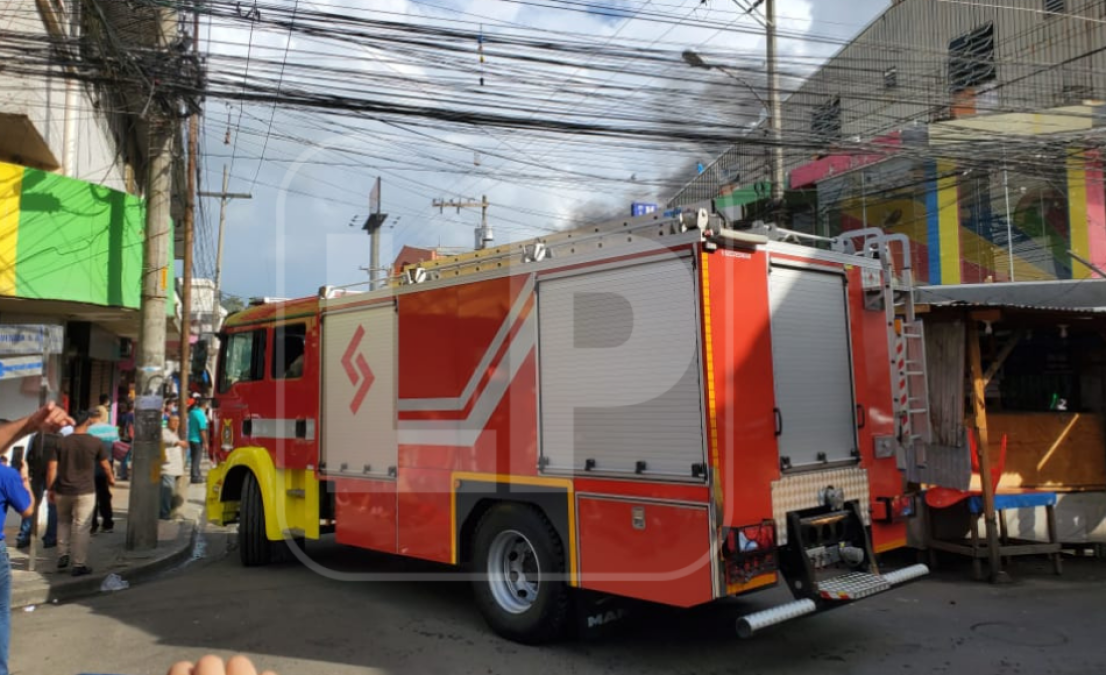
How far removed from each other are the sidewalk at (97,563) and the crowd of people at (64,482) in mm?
221

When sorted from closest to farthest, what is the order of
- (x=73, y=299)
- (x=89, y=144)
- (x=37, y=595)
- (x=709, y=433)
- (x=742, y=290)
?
(x=709, y=433) < (x=742, y=290) < (x=37, y=595) < (x=73, y=299) < (x=89, y=144)

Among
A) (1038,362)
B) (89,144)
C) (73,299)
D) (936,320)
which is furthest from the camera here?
(89,144)

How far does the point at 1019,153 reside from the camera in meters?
14.4

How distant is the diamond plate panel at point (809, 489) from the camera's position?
16.6 ft

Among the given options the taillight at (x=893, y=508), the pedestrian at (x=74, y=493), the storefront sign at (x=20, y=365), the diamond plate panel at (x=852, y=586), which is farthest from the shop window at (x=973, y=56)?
the storefront sign at (x=20, y=365)

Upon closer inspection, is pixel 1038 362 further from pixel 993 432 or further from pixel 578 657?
pixel 578 657

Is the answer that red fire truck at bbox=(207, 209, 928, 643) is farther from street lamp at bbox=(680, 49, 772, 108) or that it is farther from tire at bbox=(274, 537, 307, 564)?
street lamp at bbox=(680, 49, 772, 108)

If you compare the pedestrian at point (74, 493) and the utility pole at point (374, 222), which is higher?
the utility pole at point (374, 222)

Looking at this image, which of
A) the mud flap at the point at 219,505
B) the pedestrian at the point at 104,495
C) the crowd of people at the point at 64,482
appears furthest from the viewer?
Result: the pedestrian at the point at 104,495

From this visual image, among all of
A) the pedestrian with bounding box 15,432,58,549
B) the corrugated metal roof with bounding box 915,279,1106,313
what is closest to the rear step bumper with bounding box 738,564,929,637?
the corrugated metal roof with bounding box 915,279,1106,313

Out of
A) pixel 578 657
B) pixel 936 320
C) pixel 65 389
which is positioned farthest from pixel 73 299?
pixel 936 320

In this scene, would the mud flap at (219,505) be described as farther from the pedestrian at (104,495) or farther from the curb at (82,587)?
the pedestrian at (104,495)

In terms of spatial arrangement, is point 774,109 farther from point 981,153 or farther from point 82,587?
point 82,587

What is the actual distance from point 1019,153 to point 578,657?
13.8m
